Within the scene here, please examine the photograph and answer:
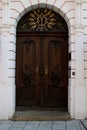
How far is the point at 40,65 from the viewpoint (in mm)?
13633

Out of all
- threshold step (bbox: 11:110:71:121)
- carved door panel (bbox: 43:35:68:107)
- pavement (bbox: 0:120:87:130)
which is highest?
carved door panel (bbox: 43:35:68:107)

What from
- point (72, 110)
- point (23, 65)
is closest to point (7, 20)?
point (23, 65)

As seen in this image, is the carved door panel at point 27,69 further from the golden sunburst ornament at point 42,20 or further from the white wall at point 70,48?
the white wall at point 70,48

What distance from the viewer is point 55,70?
13656 millimetres

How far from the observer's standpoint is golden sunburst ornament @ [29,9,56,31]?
1358 cm

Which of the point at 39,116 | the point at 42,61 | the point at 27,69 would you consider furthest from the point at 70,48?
the point at 39,116

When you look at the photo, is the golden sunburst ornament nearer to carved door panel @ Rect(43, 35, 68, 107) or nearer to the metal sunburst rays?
the metal sunburst rays

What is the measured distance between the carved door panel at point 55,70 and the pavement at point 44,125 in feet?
5.70

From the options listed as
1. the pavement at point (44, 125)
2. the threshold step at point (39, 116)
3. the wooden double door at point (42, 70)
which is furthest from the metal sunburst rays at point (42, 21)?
the pavement at point (44, 125)

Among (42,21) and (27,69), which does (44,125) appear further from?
(42,21)

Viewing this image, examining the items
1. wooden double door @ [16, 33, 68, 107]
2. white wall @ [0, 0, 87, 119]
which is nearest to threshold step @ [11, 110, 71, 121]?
white wall @ [0, 0, 87, 119]

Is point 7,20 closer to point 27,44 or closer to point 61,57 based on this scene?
point 27,44

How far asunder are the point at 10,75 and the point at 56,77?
1887mm

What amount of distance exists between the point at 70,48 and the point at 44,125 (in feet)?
9.98
